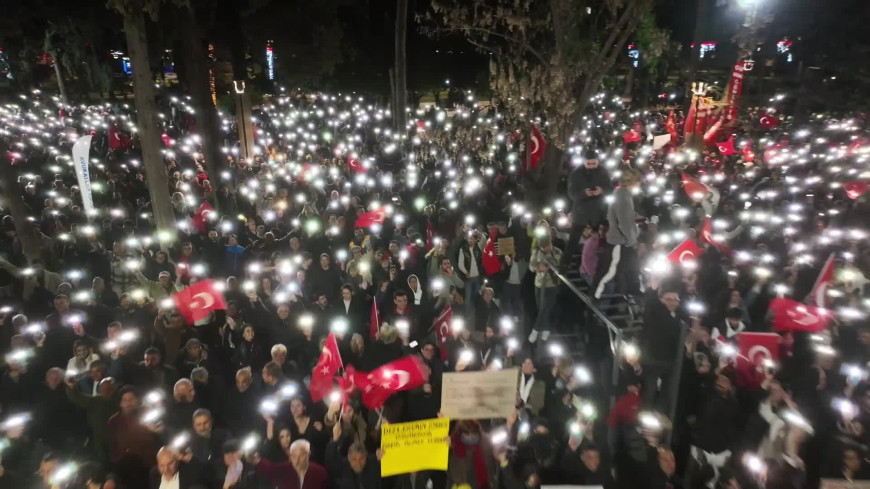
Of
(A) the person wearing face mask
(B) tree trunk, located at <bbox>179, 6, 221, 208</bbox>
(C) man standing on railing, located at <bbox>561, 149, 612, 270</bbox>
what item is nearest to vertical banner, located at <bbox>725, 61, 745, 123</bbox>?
(C) man standing on railing, located at <bbox>561, 149, 612, 270</bbox>

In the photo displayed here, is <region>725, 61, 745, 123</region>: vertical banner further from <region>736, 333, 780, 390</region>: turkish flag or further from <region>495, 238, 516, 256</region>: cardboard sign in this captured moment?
<region>736, 333, 780, 390</region>: turkish flag

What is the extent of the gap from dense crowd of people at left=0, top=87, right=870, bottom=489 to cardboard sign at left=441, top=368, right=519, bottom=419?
245 millimetres

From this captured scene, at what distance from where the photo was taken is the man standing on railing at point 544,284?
8.93 m

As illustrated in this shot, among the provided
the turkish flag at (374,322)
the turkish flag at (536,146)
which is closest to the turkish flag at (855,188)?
the turkish flag at (536,146)

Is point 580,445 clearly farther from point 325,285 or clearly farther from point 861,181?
point 861,181

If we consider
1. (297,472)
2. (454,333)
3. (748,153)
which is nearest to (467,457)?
(297,472)

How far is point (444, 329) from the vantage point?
7.41 m

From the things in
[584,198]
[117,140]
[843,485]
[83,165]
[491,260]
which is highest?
[83,165]

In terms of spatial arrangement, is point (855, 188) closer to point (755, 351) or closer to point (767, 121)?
point (755, 351)

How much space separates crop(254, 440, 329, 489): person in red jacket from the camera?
4996 mm

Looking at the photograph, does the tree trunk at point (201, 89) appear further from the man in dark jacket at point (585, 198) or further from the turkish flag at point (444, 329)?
the turkish flag at point (444, 329)

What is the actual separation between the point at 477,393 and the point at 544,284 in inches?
154

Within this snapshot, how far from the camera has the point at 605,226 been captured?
8961 mm

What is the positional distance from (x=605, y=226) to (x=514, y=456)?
4660 mm
